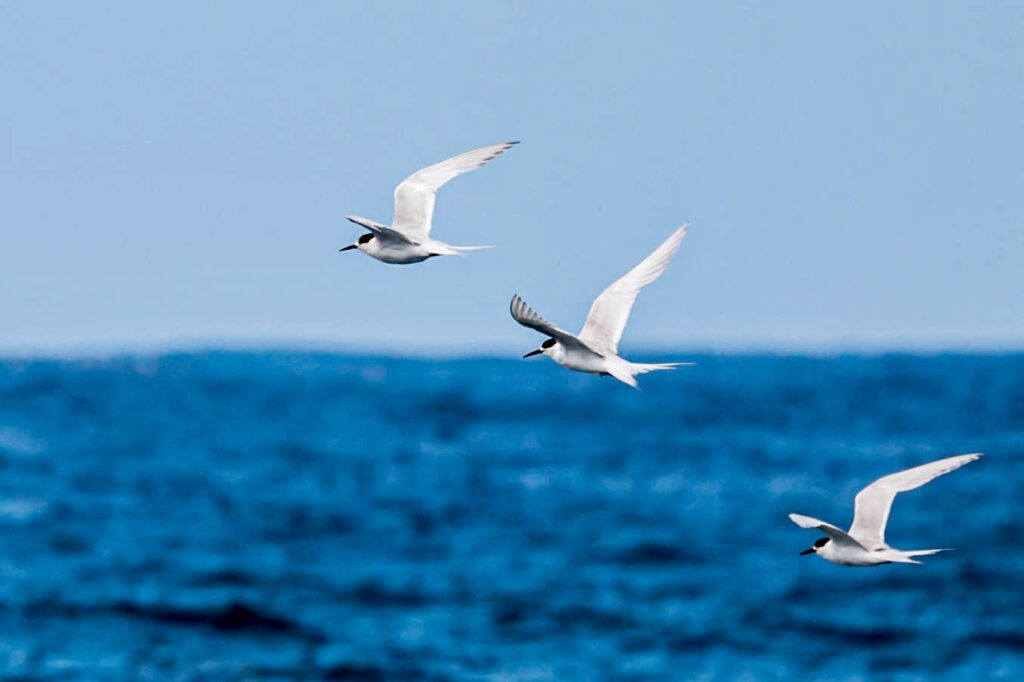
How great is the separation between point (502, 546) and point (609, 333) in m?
26.0

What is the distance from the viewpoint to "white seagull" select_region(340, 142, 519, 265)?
581 inches

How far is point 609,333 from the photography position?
15.4 metres

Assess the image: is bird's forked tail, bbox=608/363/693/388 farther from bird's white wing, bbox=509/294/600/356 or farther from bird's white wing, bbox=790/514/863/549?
bird's white wing, bbox=790/514/863/549

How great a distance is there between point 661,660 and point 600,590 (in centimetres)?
608

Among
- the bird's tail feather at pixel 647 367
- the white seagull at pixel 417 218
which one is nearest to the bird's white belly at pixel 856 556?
the bird's tail feather at pixel 647 367

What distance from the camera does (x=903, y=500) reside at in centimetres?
4819

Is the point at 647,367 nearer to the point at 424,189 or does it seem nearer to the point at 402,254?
the point at 402,254

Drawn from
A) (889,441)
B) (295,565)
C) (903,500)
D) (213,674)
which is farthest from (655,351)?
(213,674)

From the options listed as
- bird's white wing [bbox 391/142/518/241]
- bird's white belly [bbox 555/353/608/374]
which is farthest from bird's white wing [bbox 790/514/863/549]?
bird's white wing [bbox 391/142/518/241]

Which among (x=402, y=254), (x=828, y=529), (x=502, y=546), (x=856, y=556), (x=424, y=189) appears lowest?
(x=502, y=546)

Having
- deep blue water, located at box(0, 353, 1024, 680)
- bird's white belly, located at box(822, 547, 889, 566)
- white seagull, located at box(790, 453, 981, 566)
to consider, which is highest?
white seagull, located at box(790, 453, 981, 566)

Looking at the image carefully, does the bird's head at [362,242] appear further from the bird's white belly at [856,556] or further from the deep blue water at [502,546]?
the deep blue water at [502,546]

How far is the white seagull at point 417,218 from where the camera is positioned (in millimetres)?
14750

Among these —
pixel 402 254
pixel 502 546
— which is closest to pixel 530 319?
pixel 402 254
